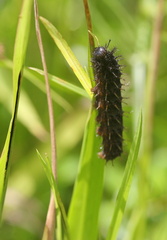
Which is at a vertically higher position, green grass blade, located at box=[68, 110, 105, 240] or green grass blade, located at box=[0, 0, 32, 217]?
green grass blade, located at box=[0, 0, 32, 217]

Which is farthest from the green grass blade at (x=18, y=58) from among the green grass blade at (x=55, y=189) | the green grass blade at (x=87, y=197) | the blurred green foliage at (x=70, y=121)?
the blurred green foliage at (x=70, y=121)

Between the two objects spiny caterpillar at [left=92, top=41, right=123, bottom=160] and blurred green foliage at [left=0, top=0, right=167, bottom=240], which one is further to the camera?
blurred green foliage at [left=0, top=0, right=167, bottom=240]

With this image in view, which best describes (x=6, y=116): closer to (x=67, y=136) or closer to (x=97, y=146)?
(x=67, y=136)

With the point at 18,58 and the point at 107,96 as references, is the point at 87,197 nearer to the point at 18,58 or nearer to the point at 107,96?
the point at 107,96

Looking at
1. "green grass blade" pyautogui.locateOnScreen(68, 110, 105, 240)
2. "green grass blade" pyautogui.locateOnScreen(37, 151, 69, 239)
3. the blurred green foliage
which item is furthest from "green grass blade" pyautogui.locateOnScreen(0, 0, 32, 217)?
the blurred green foliage

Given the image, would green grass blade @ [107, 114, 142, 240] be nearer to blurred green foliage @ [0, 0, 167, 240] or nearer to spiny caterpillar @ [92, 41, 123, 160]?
spiny caterpillar @ [92, 41, 123, 160]

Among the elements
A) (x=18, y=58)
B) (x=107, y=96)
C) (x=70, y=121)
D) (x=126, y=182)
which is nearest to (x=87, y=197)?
(x=126, y=182)
